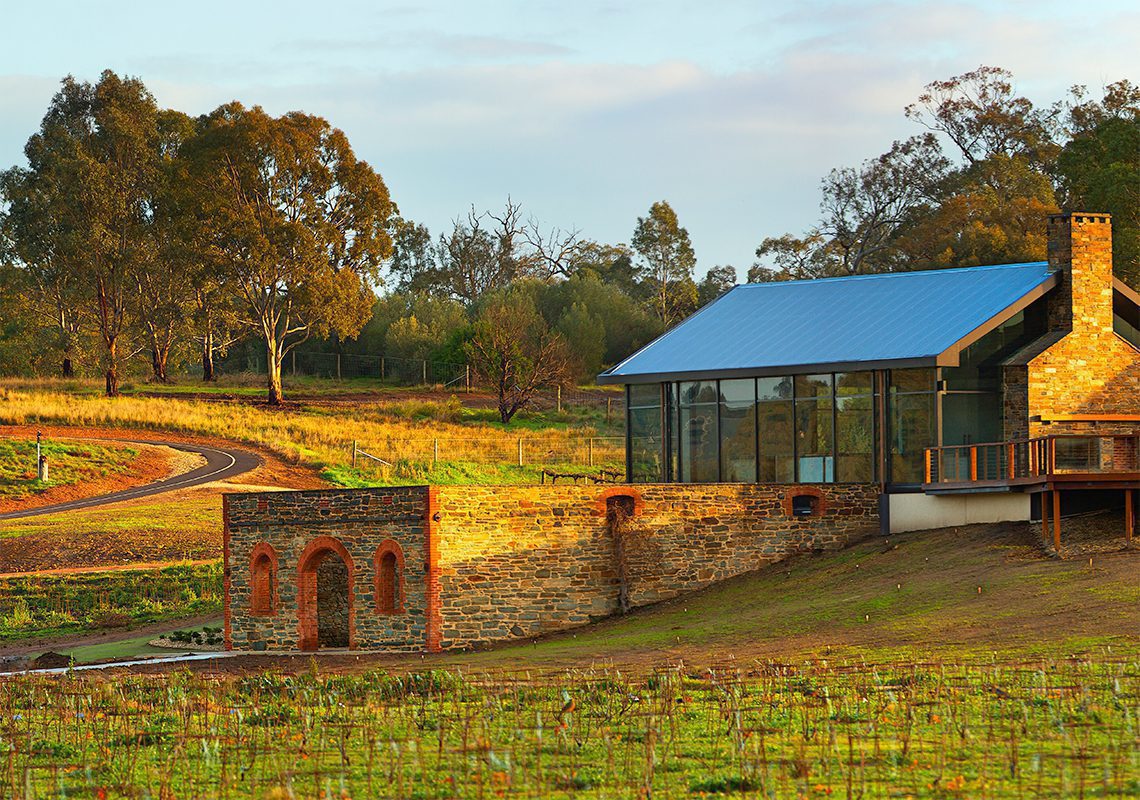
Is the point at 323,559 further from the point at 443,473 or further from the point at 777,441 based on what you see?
the point at 443,473

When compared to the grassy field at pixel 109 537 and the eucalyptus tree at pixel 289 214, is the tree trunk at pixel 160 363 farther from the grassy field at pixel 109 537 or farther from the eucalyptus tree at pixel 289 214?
the grassy field at pixel 109 537

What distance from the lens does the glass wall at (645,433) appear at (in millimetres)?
34062

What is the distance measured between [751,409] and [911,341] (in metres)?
3.58

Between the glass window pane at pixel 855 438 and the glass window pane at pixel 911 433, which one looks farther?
the glass window pane at pixel 855 438

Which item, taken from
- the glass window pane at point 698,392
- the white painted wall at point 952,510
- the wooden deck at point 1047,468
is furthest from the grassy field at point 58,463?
the wooden deck at point 1047,468

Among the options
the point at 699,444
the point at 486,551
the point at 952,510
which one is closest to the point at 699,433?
the point at 699,444

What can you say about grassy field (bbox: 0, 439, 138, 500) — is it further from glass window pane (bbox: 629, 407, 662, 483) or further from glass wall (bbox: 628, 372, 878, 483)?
glass wall (bbox: 628, 372, 878, 483)

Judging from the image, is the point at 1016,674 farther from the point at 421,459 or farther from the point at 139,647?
the point at 421,459

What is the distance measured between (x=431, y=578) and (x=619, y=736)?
12.2m

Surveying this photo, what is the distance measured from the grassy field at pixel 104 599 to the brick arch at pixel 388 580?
7964mm

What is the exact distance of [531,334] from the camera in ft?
240

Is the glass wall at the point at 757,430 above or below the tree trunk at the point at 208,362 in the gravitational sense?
below

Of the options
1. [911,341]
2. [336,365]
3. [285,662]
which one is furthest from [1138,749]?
[336,365]

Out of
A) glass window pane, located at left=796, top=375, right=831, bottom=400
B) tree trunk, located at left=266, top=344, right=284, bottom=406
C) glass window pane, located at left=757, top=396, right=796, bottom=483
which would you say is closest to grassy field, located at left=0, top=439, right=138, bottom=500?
tree trunk, located at left=266, top=344, right=284, bottom=406
